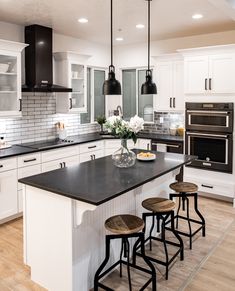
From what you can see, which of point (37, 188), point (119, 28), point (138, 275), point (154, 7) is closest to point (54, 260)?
point (37, 188)

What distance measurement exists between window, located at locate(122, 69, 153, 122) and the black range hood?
2136 mm

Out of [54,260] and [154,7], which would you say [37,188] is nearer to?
[54,260]

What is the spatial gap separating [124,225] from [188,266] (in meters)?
1.03

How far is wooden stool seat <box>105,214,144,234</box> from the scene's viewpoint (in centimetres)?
250

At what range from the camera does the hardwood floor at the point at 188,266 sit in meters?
2.82

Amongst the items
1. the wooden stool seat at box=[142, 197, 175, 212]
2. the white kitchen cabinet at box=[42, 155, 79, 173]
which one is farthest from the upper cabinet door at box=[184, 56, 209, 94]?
the wooden stool seat at box=[142, 197, 175, 212]

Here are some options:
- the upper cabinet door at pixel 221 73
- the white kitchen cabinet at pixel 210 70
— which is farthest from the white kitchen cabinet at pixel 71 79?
the upper cabinet door at pixel 221 73

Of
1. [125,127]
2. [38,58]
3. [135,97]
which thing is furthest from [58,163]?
[135,97]

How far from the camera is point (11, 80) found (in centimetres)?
448

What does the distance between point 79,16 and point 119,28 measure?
3.08ft

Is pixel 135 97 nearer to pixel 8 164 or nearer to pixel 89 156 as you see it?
pixel 89 156

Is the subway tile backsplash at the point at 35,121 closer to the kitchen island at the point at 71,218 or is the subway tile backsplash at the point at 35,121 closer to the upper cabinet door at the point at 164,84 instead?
the upper cabinet door at the point at 164,84

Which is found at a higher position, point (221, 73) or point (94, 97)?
point (221, 73)

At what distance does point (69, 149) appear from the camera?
199 inches
